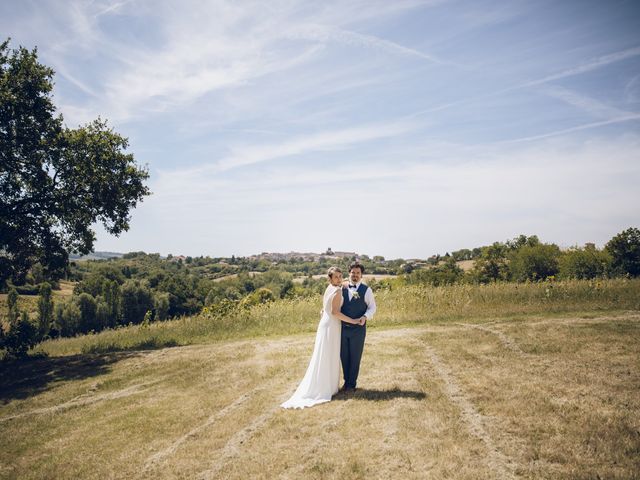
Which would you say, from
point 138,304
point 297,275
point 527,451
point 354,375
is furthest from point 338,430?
point 297,275

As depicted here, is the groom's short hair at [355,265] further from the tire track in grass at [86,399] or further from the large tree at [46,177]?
the large tree at [46,177]

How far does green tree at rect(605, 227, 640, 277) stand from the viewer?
34594mm

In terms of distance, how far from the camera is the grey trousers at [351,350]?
8602 mm

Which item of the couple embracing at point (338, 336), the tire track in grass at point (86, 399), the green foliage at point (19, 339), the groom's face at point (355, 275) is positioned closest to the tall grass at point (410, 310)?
the green foliage at point (19, 339)

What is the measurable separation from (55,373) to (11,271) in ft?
20.0

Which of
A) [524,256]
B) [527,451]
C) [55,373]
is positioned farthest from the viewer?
[524,256]

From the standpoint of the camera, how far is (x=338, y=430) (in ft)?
21.7

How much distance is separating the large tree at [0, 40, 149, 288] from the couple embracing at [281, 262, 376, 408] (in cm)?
1405

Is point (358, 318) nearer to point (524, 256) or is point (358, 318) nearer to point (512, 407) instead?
point (512, 407)

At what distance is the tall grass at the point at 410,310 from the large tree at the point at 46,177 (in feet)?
17.2

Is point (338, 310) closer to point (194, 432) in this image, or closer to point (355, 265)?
point (355, 265)

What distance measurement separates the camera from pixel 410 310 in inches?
704

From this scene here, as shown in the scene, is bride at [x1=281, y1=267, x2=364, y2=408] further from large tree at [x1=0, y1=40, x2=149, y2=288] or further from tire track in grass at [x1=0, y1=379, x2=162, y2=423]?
large tree at [x1=0, y1=40, x2=149, y2=288]

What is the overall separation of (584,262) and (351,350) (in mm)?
39171
